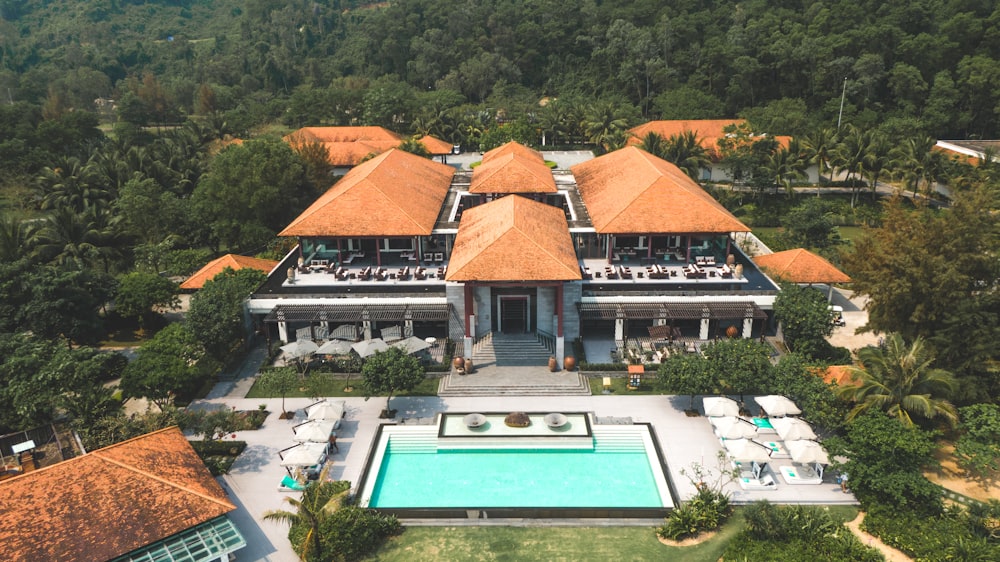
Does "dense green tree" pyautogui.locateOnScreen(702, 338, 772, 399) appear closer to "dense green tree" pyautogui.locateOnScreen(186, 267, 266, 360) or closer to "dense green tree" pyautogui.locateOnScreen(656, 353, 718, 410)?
"dense green tree" pyautogui.locateOnScreen(656, 353, 718, 410)

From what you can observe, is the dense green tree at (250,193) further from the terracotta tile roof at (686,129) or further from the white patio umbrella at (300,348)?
the terracotta tile roof at (686,129)

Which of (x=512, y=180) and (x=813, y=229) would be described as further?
(x=813, y=229)

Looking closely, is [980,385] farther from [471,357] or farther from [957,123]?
[957,123]

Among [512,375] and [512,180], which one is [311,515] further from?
[512,180]

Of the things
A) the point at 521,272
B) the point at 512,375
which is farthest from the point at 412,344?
the point at 521,272

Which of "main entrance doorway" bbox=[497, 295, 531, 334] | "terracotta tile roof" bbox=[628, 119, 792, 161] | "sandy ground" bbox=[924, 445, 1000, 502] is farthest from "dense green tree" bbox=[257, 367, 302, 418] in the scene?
"terracotta tile roof" bbox=[628, 119, 792, 161]

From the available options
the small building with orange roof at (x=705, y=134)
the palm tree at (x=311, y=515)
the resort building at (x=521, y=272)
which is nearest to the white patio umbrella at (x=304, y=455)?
the palm tree at (x=311, y=515)
